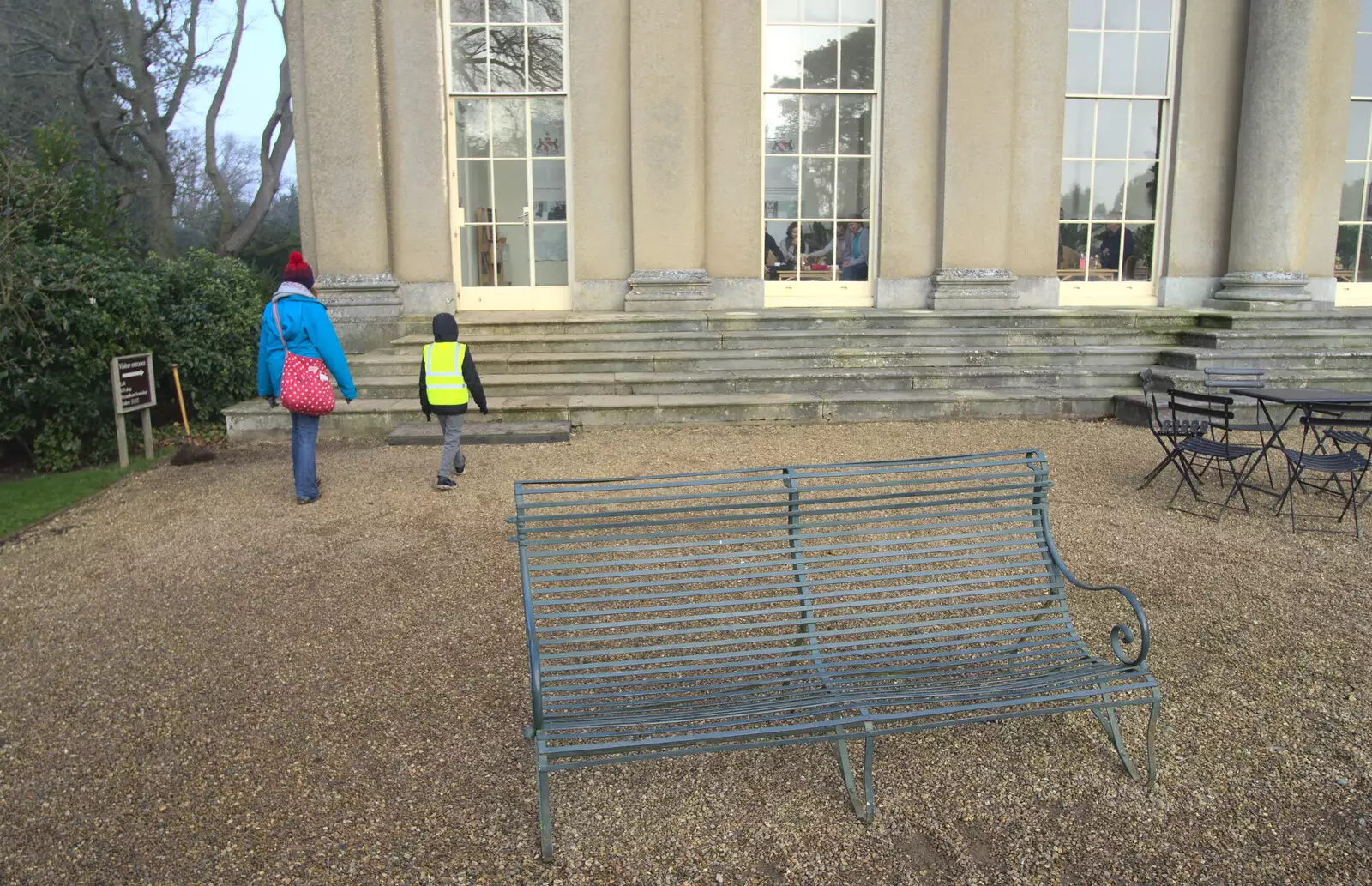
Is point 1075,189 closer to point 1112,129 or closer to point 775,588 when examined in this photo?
point 1112,129

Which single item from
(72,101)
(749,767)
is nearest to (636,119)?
(749,767)

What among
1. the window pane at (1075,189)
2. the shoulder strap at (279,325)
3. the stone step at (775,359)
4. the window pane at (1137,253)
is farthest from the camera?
the window pane at (1137,253)

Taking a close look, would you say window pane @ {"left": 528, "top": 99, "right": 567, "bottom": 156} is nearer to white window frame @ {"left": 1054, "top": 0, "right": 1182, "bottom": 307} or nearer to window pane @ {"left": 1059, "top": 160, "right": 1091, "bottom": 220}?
white window frame @ {"left": 1054, "top": 0, "right": 1182, "bottom": 307}

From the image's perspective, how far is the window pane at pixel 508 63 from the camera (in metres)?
11.7

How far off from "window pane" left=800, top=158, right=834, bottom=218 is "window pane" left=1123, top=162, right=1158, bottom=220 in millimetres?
3948

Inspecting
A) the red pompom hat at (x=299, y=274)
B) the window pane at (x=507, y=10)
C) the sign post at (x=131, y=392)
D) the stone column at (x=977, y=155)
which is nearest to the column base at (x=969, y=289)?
the stone column at (x=977, y=155)

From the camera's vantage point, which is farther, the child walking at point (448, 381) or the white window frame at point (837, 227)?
the white window frame at point (837, 227)

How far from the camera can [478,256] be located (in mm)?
12070

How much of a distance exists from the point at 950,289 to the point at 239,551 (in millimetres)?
8723

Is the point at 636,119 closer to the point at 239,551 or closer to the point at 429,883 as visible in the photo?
the point at 239,551

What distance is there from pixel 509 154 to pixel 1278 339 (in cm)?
953

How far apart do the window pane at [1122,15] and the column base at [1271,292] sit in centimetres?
350

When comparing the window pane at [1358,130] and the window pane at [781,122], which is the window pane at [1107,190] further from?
the window pane at [781,122]

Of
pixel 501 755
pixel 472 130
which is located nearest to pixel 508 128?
pixel 472 130
